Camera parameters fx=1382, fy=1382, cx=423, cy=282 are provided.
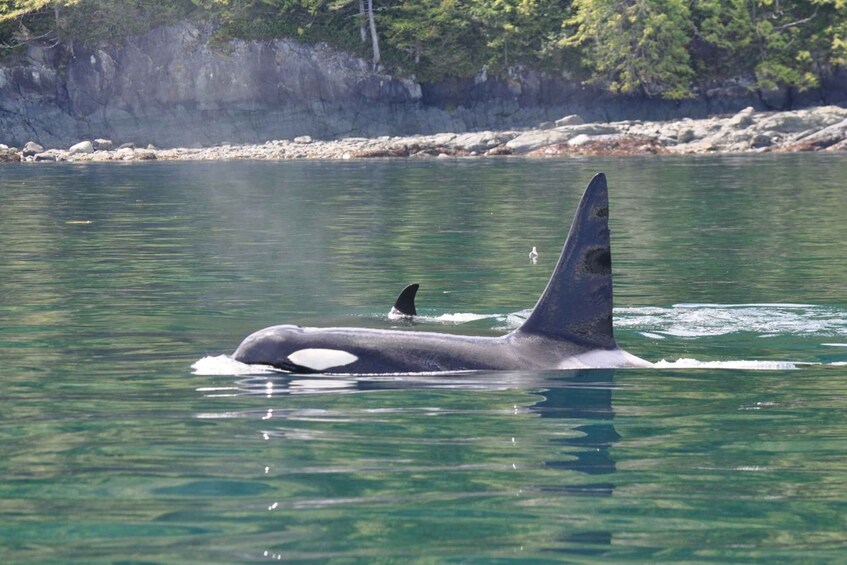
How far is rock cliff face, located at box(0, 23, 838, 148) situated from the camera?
72812mm

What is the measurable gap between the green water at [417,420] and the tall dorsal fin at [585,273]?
0.43m

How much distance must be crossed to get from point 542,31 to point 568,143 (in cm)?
1587

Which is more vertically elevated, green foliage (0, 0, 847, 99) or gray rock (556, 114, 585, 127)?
green foliage (0, 0, 847, 99)

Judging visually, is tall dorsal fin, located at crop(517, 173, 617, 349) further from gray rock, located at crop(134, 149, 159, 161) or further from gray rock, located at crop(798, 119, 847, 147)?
gray rock, located at crop(134, 149, 159, 161)

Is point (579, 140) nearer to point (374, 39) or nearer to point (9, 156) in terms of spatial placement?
point (374, 39)

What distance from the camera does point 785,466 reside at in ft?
22.1

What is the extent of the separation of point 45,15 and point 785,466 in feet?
249

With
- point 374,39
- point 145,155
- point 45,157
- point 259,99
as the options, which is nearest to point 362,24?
point 374,39

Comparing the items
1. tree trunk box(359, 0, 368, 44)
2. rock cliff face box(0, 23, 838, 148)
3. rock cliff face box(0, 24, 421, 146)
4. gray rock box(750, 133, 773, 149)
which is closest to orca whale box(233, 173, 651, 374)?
gray rock box(750, 133, 773, 149)

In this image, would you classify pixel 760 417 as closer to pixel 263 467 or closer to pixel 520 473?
pixel 520 473

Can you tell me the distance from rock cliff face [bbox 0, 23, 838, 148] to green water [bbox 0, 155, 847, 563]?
175 ft

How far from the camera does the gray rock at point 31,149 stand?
67.4m

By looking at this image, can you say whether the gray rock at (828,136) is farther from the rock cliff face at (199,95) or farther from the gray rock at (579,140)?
the rock cliff face at (199,95)

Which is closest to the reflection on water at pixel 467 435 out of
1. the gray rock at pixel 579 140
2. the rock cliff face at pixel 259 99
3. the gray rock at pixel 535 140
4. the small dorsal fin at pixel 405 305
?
the small dorsal fin at pixel 405 305
